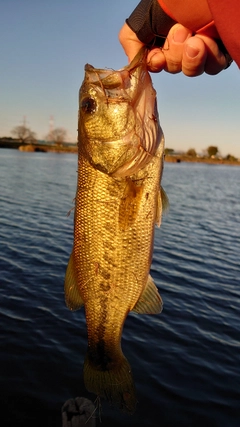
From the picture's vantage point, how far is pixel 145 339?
8.55 m

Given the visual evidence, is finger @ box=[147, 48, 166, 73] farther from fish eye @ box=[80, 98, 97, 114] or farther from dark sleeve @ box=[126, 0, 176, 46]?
fish eye @ box=[80, 98, 97, 114]

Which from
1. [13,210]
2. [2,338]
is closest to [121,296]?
[2,338]

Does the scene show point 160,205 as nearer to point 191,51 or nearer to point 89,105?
point 89,105

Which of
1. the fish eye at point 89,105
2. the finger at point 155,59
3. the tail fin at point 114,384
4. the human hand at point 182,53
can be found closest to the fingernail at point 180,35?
the human hand at point 182,53

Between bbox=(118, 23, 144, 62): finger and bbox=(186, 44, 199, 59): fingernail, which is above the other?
bbox=(118, 23, 144, 62): finger

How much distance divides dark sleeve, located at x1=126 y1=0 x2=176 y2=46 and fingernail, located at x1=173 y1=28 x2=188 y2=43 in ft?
0.24

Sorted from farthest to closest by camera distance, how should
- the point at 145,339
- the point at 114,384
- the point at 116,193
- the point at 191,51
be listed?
the point at 145,339 → the point at 114,384 → the point at 116,193 → the point at 191,51

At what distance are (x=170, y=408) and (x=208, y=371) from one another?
4.84 ft

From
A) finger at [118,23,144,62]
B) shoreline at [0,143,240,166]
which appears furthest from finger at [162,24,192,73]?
shoreline at [0,143,240,166]

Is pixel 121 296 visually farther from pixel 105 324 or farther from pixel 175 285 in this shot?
pixel 175 285

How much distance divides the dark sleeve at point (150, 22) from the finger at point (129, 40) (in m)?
0.04

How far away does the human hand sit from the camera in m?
2.68

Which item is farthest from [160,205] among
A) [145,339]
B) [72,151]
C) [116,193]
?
[72,151]

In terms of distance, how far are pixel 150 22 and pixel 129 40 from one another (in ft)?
0.93
